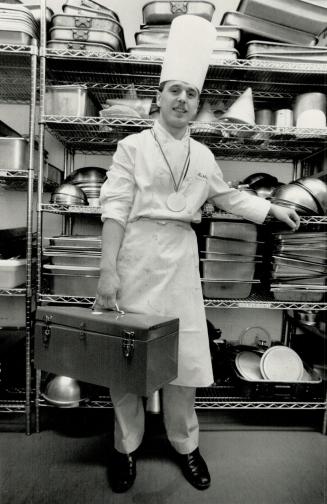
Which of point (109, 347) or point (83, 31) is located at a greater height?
point (83, 31)

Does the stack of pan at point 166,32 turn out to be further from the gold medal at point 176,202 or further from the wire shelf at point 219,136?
the gold medal at point 176,202

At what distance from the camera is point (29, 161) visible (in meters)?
1.83

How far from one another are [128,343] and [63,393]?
834 mm

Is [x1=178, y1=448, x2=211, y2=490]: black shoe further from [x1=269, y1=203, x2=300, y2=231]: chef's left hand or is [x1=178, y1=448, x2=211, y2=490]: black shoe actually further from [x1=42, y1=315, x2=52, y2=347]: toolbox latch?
[x1=269, y1=203, x2=300, y2=231]: chef's left hand

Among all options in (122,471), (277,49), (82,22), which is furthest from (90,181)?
(122,471)

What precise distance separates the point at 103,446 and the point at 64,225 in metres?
1.28

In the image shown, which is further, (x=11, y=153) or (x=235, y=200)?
(x=11, y=153)

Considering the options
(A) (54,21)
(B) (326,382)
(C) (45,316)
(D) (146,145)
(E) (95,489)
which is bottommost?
(E) (95,489)

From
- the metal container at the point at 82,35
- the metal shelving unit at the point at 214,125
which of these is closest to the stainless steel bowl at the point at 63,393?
the metal shelving unit at the point at 214,125

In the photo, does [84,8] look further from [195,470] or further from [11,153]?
[195,470]

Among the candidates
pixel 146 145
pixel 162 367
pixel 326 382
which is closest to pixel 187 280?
pixel 162 367

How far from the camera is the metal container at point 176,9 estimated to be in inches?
74.1

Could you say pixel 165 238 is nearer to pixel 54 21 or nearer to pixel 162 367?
pixel 162 367

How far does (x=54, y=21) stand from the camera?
1854 millimetres
